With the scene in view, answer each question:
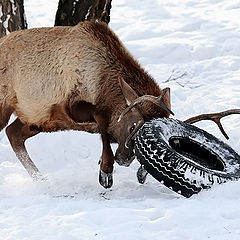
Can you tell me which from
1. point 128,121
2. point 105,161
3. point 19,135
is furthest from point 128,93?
point 19,135

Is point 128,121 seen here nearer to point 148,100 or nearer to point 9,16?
point 148,100

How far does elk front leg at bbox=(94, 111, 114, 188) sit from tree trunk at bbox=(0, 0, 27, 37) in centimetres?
284

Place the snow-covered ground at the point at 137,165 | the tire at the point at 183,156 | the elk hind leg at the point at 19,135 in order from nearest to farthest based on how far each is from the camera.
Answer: the snow-covered ground at the point at 137,165, the tire at the point at 183,156, the elk hind leg at the point at 19,135

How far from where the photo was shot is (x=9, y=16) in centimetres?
868

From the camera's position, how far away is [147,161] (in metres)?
5.66

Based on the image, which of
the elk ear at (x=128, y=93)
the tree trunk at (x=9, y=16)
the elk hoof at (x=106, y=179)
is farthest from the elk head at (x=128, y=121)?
the tree trunk at (x=9, y=16)

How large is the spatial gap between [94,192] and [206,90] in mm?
4007

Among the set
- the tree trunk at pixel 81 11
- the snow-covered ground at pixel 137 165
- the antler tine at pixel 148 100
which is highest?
the antler tine at pixel 148 100

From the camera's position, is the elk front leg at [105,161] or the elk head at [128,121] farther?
the elk front leg at [105,161]

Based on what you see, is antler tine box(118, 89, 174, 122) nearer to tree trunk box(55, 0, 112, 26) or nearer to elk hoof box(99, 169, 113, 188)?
elk hoof box(99, 169, 113, 188)

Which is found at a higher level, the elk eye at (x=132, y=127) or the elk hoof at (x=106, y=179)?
the elk eye at (x=132, y=127)

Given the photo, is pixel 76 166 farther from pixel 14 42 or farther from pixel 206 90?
pixel 206 90

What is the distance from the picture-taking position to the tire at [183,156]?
546 cm

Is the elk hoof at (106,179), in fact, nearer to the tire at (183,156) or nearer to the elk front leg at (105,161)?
the elk front leg at (105,161)
